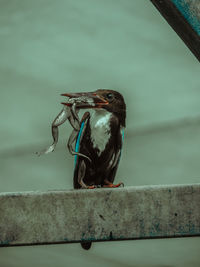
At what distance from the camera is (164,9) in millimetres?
1334

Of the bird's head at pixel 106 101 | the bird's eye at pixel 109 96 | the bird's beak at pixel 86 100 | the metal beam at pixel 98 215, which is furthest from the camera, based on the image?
the bird's eye at pixel 109 96

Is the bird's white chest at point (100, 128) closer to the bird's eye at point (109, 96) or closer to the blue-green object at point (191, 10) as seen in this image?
the bird's eye at point (109, 96)

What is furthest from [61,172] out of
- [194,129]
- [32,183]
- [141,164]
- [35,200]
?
[35,200]

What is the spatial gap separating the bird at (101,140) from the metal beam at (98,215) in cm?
51

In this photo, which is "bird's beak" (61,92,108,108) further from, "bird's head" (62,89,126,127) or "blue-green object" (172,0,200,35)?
"blue-green object" (172,0,200,35)

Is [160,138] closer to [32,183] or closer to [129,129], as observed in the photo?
[129,129]

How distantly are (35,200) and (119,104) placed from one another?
68cm

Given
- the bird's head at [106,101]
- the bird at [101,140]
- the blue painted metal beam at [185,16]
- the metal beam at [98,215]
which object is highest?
the blue painted metal beam at [185,16]

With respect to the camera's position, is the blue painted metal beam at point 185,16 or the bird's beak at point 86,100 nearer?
the blue painted metal beam at point 185,16

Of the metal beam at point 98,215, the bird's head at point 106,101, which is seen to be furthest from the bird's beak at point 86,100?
the metal beam at point 98,215

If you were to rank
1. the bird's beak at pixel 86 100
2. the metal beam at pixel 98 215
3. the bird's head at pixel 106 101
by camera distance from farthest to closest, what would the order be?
the bird's head at pixel 106 101
the bird's beak at pixel 86 100
the metal beam at pixel 98 215

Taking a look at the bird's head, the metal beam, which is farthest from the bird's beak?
the metal beam

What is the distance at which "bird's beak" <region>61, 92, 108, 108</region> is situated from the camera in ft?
4.99

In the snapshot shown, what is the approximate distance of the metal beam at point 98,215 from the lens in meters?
1.23
